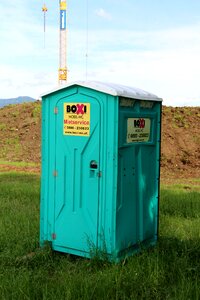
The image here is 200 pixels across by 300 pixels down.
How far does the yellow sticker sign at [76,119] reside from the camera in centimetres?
455

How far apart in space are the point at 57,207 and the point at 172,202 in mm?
3215

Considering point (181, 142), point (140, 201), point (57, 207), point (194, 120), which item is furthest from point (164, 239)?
point (194, 120)

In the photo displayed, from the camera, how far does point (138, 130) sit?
4.74 metres

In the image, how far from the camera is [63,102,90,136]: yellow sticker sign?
14.9ft

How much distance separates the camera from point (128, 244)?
15.2 ft

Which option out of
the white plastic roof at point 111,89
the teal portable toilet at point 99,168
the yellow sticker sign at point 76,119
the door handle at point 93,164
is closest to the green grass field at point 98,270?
the teal portable toilet at point 99,168

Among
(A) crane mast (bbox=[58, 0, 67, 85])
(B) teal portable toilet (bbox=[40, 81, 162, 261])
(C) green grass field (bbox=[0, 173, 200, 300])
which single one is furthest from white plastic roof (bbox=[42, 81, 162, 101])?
(A) crane mast (bbox=[58, 0, 67, 85])

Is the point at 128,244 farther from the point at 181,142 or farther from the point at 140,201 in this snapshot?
the point at 181,142

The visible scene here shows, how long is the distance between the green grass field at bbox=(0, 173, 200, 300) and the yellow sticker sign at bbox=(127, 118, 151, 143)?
4.03 feet

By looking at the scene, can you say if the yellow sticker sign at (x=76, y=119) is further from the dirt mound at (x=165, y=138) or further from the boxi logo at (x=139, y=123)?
the dirt mound at (x=165, y=138)

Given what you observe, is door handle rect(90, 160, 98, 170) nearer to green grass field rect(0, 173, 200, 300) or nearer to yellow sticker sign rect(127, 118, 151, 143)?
yellow sticker sign rect(127, 118, 151, 143)

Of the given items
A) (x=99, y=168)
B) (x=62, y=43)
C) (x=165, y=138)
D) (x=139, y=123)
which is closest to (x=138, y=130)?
(x=139, y=123)

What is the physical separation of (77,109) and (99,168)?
2.25 feet

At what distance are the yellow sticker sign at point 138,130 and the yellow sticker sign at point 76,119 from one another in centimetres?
45
